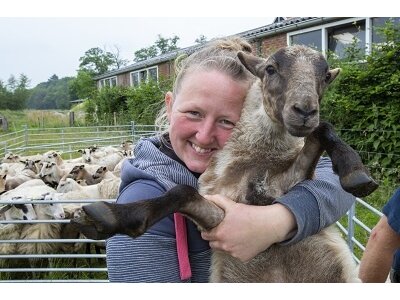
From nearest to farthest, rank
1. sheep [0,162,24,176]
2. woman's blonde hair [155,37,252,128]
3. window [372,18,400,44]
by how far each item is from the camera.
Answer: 1. woman's blonde hair [155,37,252,128]
2. window [372,18,400,44]
3. sheep [0,162,24,176]

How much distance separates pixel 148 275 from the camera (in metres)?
1.77

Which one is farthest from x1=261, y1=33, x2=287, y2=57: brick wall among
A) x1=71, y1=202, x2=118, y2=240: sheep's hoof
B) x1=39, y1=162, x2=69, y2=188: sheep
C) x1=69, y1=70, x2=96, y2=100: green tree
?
x1=69, y1=70, x2=96, y2=100: green tree

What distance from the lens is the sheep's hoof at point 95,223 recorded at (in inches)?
59.0

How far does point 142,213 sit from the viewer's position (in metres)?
1.63

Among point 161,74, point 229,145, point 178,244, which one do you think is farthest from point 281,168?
point 161,74

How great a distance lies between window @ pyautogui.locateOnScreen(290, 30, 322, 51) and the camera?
443 inches

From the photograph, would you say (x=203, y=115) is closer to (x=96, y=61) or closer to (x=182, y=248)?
(x=182, y=248)

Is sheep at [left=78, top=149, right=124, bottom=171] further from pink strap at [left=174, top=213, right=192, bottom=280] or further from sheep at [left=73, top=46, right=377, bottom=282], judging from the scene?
pink strap at [left=174, top=213, right=192, bottom=280]

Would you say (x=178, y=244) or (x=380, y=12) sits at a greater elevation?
(x=380, y=12)

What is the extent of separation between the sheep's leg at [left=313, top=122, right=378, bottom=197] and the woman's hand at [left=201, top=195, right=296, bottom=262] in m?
0.26

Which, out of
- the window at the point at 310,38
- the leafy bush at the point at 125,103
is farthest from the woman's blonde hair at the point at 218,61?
the leafy bush at the point at 125,103

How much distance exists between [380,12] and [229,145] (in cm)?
98

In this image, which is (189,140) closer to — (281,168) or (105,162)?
(281,168)

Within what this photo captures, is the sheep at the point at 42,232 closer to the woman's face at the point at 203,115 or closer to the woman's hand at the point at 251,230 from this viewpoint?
the woman's face at the point at 203,115
